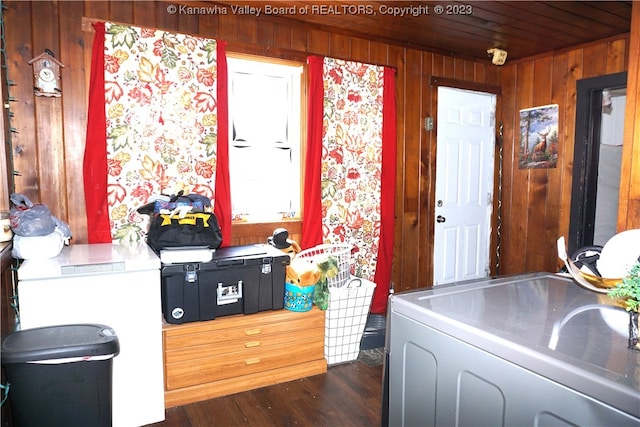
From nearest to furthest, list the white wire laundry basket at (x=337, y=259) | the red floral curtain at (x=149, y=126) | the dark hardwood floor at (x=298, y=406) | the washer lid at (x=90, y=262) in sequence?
the washer lid at (x=90, y=262)
the dark hardwood floor at (x=298, y=406)
the red floral curtain at (x=149, y=126)
the white wire laundry basket at (x=337, y=259)

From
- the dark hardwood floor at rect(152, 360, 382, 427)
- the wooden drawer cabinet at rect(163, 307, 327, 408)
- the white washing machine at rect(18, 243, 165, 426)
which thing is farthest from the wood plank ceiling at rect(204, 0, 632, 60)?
the dark hardwood floor at rect(152, 360, 382, 427)

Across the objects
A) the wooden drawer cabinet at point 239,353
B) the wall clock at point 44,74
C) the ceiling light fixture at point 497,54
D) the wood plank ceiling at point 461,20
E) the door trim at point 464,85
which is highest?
the wood plank ceiling at point 461,20

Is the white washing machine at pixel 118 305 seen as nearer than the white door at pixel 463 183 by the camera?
Yes

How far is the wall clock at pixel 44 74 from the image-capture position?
2367 mm

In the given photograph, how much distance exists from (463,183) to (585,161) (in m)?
1.03

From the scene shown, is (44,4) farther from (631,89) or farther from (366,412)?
(631,89)

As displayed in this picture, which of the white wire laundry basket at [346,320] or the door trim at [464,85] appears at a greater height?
the door trim at [464,85]

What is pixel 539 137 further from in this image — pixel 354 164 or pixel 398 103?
pixel 354 164

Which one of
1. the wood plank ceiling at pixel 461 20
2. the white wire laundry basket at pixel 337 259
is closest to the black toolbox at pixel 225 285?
→ the white wire laundry basket at pixel 337 259

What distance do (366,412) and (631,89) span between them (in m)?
2.11

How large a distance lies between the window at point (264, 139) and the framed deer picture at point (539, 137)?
2.32 meters

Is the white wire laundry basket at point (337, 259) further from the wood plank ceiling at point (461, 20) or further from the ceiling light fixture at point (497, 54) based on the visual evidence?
the ceiling light fixture at point (497, 54)

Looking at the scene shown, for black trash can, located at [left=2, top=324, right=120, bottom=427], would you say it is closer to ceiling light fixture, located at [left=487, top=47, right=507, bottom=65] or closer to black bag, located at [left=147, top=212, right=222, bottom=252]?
black bag, located at [left=147, top=212, right=222, bottom=252]

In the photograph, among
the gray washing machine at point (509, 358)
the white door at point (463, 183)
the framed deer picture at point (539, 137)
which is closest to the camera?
the gray washing machine at point (509, 358)
